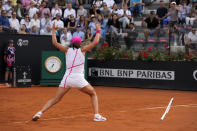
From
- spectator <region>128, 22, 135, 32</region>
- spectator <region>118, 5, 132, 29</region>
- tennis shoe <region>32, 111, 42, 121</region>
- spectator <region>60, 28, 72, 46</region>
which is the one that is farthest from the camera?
spectator <region>118, 5, 132, 29</region>

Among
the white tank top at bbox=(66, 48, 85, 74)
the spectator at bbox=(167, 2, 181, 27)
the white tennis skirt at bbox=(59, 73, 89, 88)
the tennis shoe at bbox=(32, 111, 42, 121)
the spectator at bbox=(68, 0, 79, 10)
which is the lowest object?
the tennis shoe at bbox=(32, 111, 42, 121)

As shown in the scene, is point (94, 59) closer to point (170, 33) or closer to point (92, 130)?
point (170, 33)

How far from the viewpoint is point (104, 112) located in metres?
10.5

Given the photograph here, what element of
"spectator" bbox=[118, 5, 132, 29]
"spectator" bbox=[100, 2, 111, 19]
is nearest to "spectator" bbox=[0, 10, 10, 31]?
"spectator" bbox=[100, 2, 111, 19]

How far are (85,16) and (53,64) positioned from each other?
4.58 metres

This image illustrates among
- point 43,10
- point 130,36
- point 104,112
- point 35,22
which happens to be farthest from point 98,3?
point 104,112

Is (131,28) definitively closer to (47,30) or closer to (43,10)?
(47,30)

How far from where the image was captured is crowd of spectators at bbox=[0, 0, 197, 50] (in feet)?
60.6

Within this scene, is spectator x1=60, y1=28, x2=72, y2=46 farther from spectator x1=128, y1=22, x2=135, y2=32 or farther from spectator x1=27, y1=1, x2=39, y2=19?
spectator x1=27, y1=1, x2=39, y2=19

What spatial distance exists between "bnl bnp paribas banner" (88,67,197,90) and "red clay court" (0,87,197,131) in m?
1.36

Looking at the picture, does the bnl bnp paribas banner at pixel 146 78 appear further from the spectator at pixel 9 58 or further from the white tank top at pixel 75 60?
the white tank top at pixel 75 60

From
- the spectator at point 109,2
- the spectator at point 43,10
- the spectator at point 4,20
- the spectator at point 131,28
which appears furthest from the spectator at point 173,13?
the spectator at point 4,20

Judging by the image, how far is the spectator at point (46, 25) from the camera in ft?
65.5

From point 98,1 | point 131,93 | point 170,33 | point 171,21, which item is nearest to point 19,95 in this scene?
point 131,93
